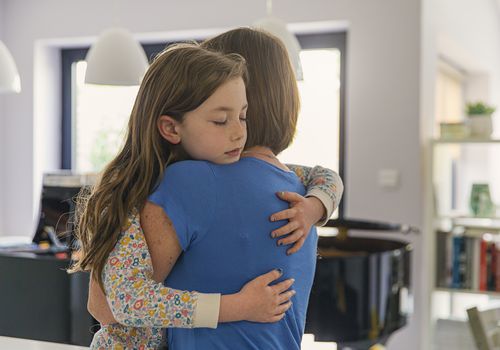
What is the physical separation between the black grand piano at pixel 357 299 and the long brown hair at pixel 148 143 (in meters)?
1.76

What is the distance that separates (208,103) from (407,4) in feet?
11.1

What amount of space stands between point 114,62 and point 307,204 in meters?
2.45

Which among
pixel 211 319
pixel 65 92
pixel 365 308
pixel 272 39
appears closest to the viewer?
pixel 211 319

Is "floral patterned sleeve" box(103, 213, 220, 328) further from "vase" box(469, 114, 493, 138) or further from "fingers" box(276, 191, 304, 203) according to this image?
"vase" box(469, 114, 493, 138)

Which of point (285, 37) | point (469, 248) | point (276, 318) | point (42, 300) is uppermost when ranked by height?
point (285, 37)

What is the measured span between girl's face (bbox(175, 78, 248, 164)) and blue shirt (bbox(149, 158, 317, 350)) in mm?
21

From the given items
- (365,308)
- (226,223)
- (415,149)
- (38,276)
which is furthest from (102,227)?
(415,149)

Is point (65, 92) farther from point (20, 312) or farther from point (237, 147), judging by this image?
point (237, 147)

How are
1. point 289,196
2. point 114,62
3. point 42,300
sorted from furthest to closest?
point 114,62 < point 42,300 < point 289,196

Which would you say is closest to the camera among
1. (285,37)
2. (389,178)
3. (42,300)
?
(285,37)

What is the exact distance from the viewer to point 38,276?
10.3ft

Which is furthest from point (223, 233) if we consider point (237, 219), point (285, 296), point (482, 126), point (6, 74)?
point (482, 126)

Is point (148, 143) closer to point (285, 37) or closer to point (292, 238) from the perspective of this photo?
point (292, 238)

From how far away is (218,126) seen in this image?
938 millimetres
